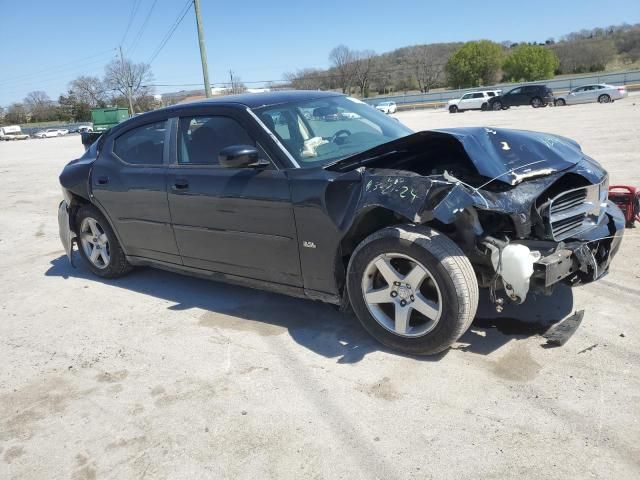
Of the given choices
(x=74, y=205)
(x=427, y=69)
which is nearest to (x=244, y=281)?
(x=74, y=205)

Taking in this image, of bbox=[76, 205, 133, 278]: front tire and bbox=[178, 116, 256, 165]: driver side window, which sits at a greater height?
bbox=[178, 116, 256, 165]: driver side window

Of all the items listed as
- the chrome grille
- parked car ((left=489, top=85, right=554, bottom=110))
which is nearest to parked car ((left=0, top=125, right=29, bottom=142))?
parked car ((left=489, top=85, right=554, bottom=110))

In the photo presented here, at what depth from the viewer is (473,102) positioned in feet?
126

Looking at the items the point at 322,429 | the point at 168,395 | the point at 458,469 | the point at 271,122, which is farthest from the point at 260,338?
the point at 458,469

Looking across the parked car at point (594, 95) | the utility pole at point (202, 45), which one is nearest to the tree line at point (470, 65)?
the parked car at point (594, 95)

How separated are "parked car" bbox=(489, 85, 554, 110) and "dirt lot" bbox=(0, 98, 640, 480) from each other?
32.4 metres

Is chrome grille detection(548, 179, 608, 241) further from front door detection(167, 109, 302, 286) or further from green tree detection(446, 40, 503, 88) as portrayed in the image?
green tree detection(446, 40, 503, 88)

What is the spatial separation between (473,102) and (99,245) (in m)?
37.0

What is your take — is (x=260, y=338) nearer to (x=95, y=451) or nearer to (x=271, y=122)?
(x=95, y=451)

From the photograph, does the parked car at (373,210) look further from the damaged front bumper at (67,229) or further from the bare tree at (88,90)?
the bare tree at (88,90)

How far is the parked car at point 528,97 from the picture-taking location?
33312mm

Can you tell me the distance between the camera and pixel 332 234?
10.9ft

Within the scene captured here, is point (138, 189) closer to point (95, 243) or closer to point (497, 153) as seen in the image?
point (95, 243)

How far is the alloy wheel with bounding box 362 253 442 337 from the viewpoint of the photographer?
10.1ft
